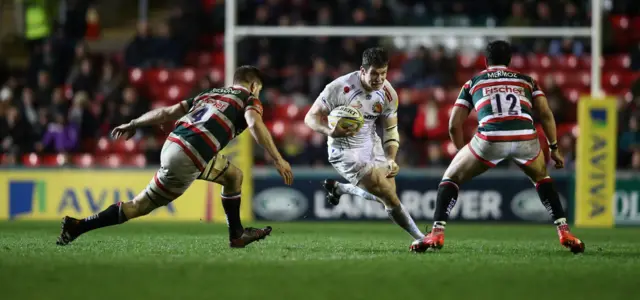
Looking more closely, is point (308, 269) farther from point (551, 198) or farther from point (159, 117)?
point (551, 198)

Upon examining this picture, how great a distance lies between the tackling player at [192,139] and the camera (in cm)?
873

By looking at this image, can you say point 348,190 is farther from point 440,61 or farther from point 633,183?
point 440,61

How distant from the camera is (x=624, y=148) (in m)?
16.3

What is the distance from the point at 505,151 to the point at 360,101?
55.1 inches

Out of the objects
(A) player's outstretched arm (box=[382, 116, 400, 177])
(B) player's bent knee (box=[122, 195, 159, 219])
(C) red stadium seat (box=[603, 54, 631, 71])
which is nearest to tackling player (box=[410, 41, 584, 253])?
(A) player's outstretched arm (box=[382, 116, 400, 177])

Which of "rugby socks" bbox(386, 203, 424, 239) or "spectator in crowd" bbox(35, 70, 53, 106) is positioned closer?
"rugby socks" bbox(386, 203, 424, 239)

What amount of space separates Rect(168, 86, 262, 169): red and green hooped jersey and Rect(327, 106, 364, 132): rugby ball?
72 centimetres

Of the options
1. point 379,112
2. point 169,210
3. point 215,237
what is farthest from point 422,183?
point 379,112

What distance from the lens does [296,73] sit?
18.3m

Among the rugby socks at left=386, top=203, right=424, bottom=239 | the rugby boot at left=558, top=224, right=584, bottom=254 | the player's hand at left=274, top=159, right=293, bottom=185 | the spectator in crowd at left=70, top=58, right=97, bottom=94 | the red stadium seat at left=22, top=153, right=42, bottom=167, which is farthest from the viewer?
the spectator in crowd at left=70, top=58, right=97, bottom=94

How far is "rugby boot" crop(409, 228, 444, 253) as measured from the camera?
874 centimetres

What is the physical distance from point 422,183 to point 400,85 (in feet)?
8.18

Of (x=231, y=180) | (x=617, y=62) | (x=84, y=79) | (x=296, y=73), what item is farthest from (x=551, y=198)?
(x=84, y=79)

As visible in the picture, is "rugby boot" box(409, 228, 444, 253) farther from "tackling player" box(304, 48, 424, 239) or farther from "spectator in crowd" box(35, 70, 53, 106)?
"spectator in crowd" box(35, 70, 53, 106)
